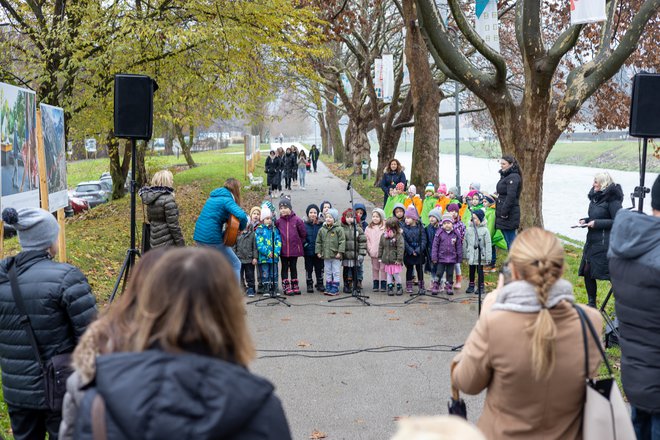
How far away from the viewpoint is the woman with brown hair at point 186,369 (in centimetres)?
211

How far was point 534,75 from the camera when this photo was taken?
15508 millimetres

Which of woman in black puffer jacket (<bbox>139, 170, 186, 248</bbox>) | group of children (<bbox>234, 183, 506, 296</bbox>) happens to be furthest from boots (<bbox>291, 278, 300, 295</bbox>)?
woman in black puffer jacket (<bbox>139, 170, 186, 248</bbox>)

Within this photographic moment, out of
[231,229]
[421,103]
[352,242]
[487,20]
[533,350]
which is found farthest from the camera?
[421,103]

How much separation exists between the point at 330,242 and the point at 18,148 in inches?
200

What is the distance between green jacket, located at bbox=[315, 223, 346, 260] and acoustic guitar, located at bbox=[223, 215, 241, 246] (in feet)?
5.81

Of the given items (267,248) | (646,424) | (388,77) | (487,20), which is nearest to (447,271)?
(267,248)

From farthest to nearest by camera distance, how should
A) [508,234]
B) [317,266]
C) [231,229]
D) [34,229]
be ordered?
[508,234] < [317,266] < [231,229] < [34,229]

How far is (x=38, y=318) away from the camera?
4227 millimetres

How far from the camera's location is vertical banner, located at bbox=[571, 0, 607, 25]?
1255 cm

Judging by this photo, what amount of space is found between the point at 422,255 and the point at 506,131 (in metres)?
5.14

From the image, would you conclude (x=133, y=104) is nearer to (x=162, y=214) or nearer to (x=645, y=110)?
(x=162, y=214)

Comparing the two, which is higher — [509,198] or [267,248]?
[509,198]

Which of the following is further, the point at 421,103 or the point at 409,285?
the point at 421,103

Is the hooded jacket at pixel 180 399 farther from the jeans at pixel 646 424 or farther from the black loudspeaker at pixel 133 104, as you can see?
the black loudspeaker at pixel 133 104
